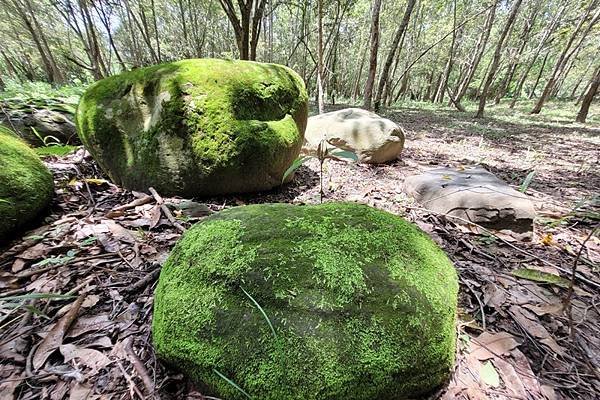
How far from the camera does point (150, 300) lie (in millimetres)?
1517

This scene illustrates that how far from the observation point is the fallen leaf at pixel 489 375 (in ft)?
3.91

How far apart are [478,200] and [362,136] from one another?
2470 millimetres

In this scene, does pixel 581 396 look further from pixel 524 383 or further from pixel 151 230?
pixel 151 230

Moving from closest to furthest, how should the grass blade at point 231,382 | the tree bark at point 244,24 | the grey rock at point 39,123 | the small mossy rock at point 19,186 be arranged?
the grass blade at point 231,382
the small mossy rock at point 19,186
the grey rock at point 39,123
the tree bark at point 244,24

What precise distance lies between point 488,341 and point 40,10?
28411 mm

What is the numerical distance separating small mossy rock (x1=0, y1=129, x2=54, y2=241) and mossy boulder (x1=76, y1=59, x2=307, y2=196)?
68cm

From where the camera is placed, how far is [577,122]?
1080 centimetres

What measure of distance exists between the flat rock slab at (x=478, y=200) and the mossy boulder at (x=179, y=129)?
6.09 feet

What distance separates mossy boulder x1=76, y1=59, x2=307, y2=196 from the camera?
2912 mm

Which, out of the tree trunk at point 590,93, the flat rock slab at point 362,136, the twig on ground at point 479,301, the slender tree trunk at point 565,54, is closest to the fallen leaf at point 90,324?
the twig on ground at point 479,301

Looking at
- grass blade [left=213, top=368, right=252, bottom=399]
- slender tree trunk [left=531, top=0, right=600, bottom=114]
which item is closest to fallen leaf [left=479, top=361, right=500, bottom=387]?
grass blade [left=213, top=368, right=252, bottom=399]

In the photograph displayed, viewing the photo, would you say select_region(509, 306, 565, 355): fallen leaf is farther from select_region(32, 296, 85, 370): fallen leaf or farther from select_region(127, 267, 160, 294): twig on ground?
select_region(32, 296, 85, 370): fallen leaf

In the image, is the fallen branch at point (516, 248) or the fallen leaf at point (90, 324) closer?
the fallen leaf at point (90, 324)

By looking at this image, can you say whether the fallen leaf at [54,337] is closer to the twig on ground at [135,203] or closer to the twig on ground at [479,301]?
the twig on ground at [135,203]
